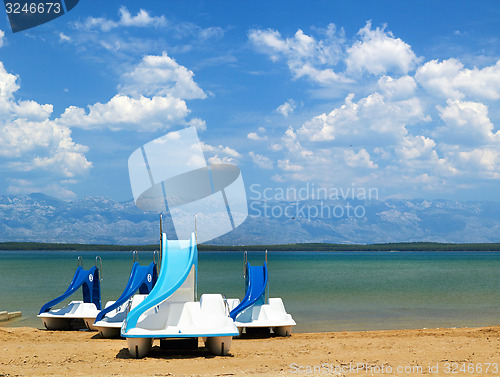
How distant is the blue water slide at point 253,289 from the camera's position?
14.3 m

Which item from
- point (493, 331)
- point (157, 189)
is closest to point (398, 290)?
point (493, 331)

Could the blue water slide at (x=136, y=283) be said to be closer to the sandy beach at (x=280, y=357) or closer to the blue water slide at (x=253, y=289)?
the sandy beach at (x=280, y=357)

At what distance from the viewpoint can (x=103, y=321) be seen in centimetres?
1416

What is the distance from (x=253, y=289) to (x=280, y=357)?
398 centimetres

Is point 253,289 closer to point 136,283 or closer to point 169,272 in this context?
point 136,283

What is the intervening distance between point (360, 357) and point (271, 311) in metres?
4.22

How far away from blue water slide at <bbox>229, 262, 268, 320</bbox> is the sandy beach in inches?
33.1

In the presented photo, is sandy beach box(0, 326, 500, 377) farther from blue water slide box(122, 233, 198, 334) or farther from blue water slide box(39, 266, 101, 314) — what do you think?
blue water slide box(39, 266, 101, 314)

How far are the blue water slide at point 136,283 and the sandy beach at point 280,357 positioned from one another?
83 centimetres

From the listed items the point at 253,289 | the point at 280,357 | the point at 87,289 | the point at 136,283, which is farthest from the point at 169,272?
the point at 87,289

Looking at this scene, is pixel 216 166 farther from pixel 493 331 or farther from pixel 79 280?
pixel 493 331

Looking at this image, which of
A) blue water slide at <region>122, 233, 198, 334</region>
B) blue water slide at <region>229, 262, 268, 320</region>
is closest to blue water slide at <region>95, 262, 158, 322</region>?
blue water slide at <region>229, 262, 268, 320</region>

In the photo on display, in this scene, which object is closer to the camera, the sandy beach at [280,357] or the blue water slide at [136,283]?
the sandy beach at [280,357]

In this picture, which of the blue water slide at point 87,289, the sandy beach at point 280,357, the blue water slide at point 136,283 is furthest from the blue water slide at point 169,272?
the blue water slide at point 87,289
